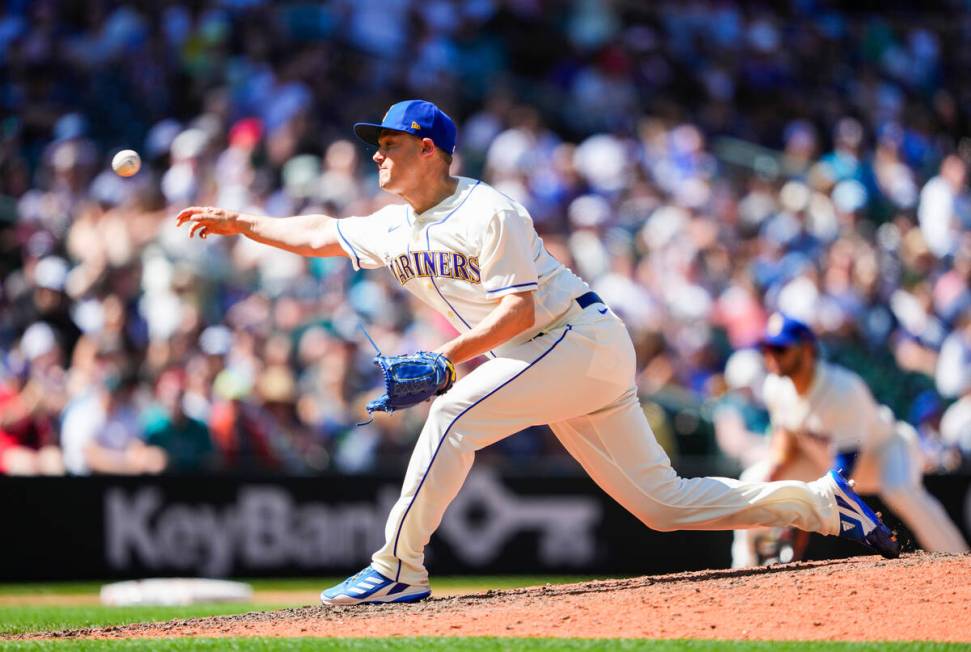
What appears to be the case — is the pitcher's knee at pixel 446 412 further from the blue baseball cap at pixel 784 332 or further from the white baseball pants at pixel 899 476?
the white baseball pants at pixel 899 476

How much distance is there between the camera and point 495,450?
12094mm

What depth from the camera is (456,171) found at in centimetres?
1384

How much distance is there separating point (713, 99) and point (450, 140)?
1065 centimetres

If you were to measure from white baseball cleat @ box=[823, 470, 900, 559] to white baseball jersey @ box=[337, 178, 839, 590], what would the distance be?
19 cm

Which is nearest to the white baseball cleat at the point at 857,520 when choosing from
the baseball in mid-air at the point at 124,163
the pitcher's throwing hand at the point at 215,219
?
the pitcher's throwing hand at the point at 215,219

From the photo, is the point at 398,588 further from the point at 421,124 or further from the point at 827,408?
the point at 827,408

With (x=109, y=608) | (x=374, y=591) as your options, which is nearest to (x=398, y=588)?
(x=374, y=591)

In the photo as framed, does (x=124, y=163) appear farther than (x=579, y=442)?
Yes

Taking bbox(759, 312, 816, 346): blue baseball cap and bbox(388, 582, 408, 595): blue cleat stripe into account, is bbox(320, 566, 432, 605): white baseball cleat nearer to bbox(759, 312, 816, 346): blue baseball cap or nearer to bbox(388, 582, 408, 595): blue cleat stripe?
bbox(388, 582, 408, 595): blue cleat stripe

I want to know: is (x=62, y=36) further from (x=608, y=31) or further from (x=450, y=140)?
→ (x=450, y=140)

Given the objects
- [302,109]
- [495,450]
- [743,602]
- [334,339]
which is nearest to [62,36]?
[302,109]

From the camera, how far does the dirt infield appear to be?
18.6 feet

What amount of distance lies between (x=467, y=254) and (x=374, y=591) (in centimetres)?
144

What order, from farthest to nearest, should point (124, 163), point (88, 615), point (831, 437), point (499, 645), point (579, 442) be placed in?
point (831, 437), point (88, 615), point (124, 163), point (579, 442), point (499, 645)
